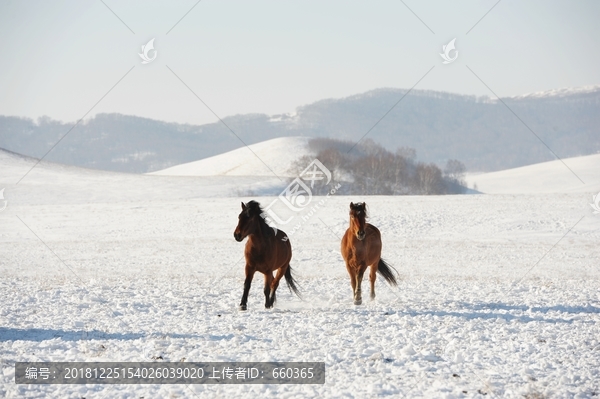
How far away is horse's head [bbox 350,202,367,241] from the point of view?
10222 mm

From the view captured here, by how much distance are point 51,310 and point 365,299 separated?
227 inches

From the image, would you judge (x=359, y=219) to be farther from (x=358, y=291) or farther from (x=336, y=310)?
(x=336, y=310)

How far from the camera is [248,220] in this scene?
403 inches

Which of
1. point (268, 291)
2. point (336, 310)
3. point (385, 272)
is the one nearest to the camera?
point (336, 310)

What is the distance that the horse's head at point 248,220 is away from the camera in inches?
394

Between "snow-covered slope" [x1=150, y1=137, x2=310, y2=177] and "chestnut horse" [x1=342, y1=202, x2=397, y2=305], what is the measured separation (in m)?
73.8

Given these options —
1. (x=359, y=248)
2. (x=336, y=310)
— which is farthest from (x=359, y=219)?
(x=336, y=310)

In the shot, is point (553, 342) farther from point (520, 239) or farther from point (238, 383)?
point (520, 239)

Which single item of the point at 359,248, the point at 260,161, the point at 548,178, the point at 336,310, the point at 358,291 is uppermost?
the point at 260,161

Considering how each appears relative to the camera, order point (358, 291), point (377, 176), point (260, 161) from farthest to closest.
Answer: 1. point (260, 161)
2. point (377, 176)
3. point (358, 291)

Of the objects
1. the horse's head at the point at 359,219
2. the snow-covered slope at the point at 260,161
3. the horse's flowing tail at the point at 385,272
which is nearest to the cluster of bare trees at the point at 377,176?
the snow-covered slope at the point at 260,161

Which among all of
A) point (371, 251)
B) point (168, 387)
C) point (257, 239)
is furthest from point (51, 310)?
point (371, 251)

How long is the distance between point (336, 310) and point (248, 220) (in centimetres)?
217

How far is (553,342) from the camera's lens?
751 cm
